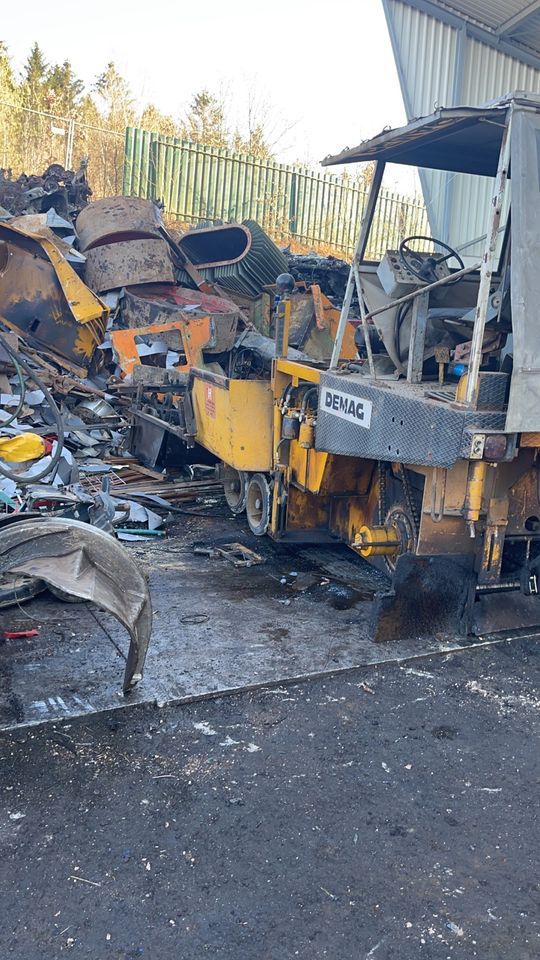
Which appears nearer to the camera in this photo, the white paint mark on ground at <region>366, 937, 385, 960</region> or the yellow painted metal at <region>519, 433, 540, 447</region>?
the white paint mark on ground at <region>366, 937, 385, 960</region>

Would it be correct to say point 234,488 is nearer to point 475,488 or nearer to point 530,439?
point 475,488

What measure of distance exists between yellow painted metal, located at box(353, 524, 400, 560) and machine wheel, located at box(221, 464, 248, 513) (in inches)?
67.2

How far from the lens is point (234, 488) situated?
20.6 feet

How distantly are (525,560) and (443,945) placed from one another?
7.53ft

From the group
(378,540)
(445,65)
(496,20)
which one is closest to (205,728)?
(378,540)

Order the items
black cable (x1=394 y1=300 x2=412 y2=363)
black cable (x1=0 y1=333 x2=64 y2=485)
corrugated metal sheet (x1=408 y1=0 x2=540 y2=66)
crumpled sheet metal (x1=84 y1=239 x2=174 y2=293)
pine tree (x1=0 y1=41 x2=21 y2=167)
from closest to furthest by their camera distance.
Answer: black cable (x1=394 y1=300 x2=412 y2=363) → black cable (x1=0 y1=333 x2=64 y2=485) → crumpled sheet metal (x1=84 y1=239 x2=174 y2=293) → corrugated metal sheet (x1=408 y1=0 x2=540 y2=66) → pine tree (x1=0 y1=41 x2=21 y2=167)

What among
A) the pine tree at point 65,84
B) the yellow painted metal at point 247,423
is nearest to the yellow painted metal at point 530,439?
the yellow painted metal at point 247,423

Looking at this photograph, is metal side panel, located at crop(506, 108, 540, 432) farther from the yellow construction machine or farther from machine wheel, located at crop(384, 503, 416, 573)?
machine wheel, located at crop(384, 503, 416, 573)

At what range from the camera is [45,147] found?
18.7 m

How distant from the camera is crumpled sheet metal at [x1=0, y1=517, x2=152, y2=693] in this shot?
3059 millimetres

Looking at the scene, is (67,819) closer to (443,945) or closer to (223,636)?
(443,945)

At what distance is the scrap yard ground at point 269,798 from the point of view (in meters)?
2.30

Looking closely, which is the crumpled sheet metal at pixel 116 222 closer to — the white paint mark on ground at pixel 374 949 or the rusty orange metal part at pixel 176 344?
the rusty orange metal part at pixel 176 344

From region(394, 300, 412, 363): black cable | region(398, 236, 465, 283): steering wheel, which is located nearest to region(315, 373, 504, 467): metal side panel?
region(394, 300, 412, 363): black cable
